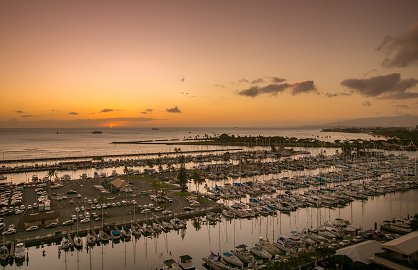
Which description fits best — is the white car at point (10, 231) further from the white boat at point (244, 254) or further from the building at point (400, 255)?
the building at point (400, 255)

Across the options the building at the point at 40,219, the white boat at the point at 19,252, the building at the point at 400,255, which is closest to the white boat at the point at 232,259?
the building at the point at 400,255

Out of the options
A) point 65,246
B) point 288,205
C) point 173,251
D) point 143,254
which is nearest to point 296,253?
point 173,251

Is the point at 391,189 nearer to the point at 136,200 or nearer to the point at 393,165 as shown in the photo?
the point at 393,165

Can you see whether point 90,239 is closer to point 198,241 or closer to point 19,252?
point 19,252

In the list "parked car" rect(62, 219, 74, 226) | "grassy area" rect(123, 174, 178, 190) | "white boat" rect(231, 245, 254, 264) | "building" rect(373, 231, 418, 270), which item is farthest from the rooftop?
"grassy area" rect(123, 174, 178, 190)

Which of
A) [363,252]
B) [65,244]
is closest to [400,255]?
[363,252]

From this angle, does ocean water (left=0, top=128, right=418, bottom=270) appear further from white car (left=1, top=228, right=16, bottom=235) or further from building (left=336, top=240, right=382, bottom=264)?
building (left=336, top=240, right=382, bottom=264)
